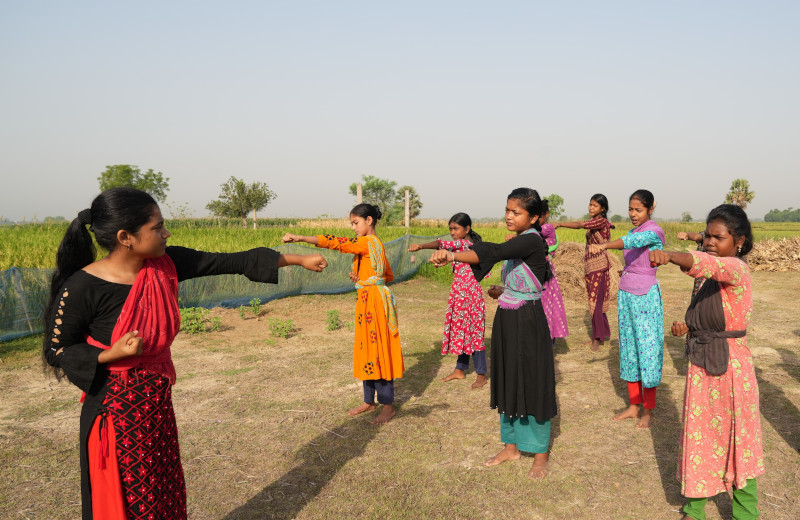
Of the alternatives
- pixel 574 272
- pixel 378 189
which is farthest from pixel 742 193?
pixel 574 272

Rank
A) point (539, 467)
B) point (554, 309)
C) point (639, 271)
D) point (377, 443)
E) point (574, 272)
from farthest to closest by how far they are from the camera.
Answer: point (574, 272) → point (554, 309) → point (639, 271) → point (377, 443) → point (539, 467)

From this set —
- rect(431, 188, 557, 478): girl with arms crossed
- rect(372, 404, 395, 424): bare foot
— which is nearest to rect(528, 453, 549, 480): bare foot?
rect(431, 188, 557, 478): girl with arms crossed

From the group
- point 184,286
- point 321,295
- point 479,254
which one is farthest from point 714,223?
point 321,295

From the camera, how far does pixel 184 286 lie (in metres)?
8.71

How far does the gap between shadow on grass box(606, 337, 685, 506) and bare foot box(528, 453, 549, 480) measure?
75 centimetres

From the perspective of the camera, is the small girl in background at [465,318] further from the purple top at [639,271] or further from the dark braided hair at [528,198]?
the dark braided hair at [528,198]

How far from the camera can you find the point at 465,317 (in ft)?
18.6

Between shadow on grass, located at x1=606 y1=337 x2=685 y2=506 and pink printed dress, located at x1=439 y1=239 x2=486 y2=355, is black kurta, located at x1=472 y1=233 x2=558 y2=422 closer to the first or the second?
shadow on grass, located at x1=606 y1=337 x2=685 y2=506

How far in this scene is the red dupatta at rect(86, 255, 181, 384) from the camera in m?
1.90

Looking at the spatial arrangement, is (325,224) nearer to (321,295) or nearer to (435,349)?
(321,295)

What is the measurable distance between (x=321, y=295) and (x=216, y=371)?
4.91 metres

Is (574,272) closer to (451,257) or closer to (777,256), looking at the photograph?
(451,257)

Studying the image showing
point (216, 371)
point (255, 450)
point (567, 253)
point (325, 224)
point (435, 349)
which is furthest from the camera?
point (325, 224)

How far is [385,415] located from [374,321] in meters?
0.85
